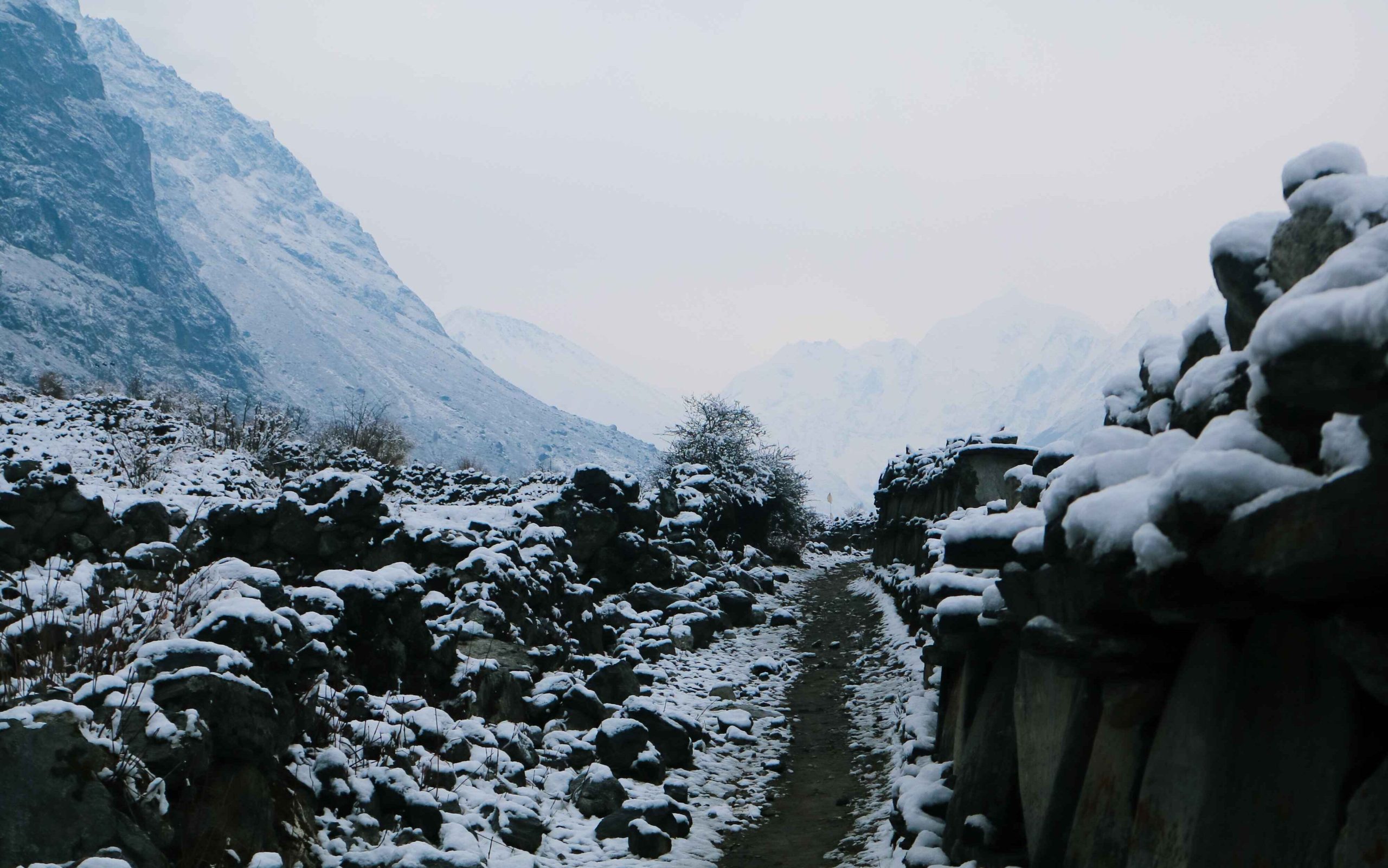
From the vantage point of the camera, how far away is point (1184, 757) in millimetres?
3389

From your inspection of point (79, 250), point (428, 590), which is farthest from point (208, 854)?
point (79, 250)

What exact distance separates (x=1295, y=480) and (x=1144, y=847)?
175 cm

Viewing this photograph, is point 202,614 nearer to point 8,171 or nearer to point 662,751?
point 662,751

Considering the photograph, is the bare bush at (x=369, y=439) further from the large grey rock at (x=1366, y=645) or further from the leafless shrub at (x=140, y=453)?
the large grey rock at (x=1366, y=645)

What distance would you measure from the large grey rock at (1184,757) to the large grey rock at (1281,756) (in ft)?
0.21

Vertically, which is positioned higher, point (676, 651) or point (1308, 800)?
point (1308, 800)

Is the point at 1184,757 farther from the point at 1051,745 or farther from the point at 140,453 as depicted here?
the point at 140,453

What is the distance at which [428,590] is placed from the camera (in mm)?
10984

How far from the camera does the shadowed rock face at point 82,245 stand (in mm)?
84125

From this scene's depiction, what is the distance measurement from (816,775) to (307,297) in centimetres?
14090

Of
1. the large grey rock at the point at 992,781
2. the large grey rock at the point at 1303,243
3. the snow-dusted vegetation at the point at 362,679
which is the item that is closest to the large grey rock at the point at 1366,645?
the large grey rock at the point at 1303,243

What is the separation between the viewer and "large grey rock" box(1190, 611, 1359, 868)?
8.84 feet

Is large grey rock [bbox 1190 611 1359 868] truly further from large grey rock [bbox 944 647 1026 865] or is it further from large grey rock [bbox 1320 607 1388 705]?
large grey rock [bbox 944 647 1026 865]

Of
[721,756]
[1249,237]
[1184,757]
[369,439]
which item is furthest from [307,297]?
[1184,757]
